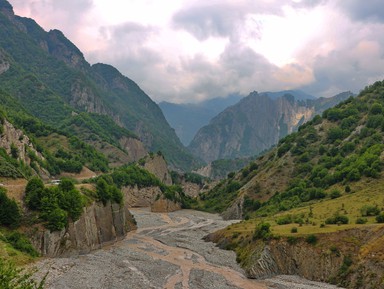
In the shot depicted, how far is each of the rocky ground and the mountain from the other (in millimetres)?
4069

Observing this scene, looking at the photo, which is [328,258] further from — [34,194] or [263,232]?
[34,194]

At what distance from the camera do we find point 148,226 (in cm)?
14462

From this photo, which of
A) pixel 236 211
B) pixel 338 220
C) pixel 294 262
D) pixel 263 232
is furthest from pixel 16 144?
pixel 338 220

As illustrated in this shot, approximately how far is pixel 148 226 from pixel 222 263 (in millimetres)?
69402

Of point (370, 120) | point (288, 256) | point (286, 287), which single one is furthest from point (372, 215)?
point (370, 120)

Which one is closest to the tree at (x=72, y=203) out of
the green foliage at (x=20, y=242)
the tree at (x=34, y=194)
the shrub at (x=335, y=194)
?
the tree at (x=34, y=194)

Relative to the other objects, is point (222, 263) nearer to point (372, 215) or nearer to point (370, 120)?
point (372, 215)

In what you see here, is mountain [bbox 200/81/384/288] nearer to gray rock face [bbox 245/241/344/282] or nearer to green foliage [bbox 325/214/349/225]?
green foliage [bbox 325/214/349/225]

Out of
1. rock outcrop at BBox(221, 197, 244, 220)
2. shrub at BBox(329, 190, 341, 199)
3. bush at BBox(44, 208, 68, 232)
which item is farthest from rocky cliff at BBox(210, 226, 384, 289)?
rock outcrop at BBox(221, 197, 244, 220)

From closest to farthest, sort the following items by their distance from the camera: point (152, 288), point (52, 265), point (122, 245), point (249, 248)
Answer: point (152, 288)
point (52, 265)
point (249, 248)
point (122, 245)

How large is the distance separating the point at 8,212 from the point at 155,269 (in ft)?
90.8

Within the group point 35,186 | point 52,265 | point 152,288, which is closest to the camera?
point 152,288

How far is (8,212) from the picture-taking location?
69875mm

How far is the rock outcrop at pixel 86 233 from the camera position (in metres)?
71.4
